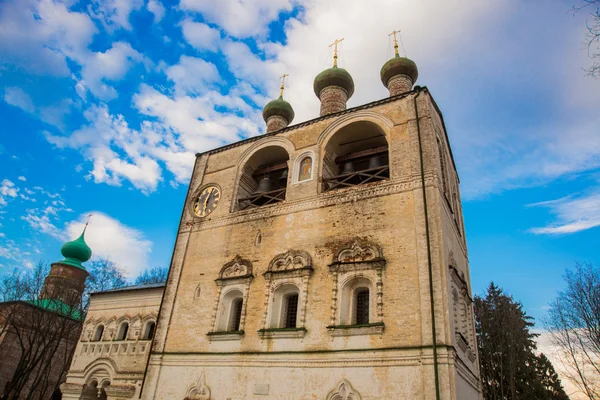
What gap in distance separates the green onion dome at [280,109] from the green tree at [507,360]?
13322 mm

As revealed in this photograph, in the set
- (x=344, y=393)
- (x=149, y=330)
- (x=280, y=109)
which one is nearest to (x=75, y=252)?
(x=149, y=330)

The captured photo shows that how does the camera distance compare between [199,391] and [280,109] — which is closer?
[199,391]

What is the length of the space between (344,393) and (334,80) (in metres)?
11.4

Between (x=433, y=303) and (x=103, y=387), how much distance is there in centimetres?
1168

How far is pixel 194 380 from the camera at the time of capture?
36.5 feet

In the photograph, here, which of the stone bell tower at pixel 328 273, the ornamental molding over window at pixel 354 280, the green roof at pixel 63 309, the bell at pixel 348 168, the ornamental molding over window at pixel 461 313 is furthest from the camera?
the green roof at pixel 63 309

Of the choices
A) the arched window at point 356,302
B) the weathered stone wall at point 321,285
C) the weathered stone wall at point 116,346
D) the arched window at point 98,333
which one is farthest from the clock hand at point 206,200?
the arched window at point 356,302

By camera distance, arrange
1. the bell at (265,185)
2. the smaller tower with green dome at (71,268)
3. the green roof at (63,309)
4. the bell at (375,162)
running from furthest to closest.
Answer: the smaller tower with green dome at (71,268), the green roof at (63,309), the bell at (265,185), the bell at (375,162)

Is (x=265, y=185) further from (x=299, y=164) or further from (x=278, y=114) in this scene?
(x=278, y=114)

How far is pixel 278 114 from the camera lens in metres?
18.0

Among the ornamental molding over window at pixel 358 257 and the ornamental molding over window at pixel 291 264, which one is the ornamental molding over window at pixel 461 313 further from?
the ornamental molding over window at pixel 291 264

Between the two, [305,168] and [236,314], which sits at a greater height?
[305,168]

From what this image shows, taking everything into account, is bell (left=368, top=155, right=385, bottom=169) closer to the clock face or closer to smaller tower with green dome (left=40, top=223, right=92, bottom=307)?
the clock face

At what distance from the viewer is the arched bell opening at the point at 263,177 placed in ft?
46.3
